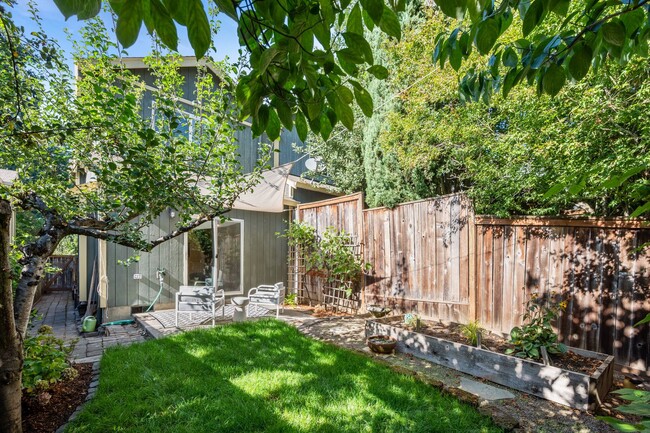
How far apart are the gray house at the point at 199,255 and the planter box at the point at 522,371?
3.40 metres

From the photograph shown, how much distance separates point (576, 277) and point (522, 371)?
1.42 m

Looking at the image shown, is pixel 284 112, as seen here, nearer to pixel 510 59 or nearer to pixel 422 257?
pixel 510 59

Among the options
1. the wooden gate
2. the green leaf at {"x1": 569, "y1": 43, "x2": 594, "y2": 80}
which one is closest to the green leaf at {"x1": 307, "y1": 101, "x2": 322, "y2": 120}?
the green leaf at {"x1": 569, "y1": 43, "x2": 594, "y2": 80}

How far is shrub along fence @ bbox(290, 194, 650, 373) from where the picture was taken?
11.3ft

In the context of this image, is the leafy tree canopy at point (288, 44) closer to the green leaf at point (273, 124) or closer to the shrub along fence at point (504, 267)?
the green leaf at point (273, 124)

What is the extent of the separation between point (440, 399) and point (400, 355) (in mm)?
1296

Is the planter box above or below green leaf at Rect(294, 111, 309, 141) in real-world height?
below

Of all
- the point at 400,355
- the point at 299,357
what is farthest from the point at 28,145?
the point at 400,355

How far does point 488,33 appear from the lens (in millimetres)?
1313

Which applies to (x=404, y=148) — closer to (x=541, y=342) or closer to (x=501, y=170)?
(x=501, y=170)

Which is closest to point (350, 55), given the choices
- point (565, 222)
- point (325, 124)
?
point (325, 124)

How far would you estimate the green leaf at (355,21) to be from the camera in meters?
1.06

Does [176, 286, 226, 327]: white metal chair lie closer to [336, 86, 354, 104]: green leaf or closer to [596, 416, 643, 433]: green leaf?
[336, 86, 354, 104]: green leaf

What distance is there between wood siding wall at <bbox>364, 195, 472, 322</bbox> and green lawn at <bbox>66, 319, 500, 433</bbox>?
188 centimetres
